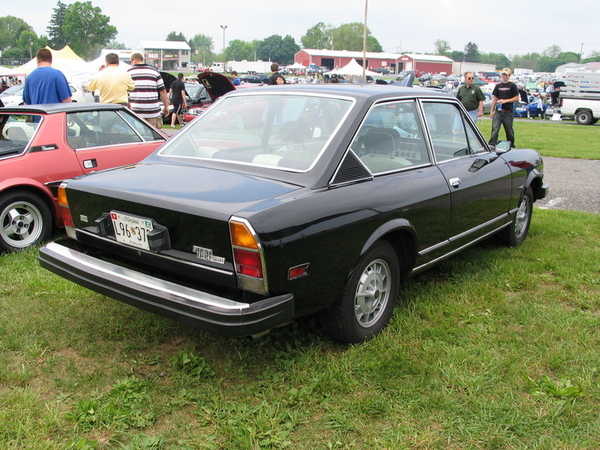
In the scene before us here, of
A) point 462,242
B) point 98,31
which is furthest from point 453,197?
point 98,31

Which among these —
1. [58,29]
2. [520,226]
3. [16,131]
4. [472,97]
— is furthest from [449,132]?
[58,29]

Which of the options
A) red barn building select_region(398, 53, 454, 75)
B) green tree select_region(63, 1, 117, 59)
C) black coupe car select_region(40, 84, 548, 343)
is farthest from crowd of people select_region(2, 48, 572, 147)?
green tree select_region(63, 1, 117, 59)

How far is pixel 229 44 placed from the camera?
592 ft

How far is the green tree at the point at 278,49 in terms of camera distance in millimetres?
146000

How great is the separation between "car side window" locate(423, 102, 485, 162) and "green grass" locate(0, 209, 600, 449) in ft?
3.59

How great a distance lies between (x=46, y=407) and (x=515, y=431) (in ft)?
7.36

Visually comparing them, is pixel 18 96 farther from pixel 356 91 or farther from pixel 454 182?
pixel 454 182

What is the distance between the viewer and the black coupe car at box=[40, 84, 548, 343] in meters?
2.65

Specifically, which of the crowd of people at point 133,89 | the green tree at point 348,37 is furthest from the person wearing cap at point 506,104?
the green tree at point 348,37

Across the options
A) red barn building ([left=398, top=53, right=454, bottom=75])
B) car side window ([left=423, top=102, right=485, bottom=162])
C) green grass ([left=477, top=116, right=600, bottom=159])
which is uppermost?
red barn building ([left=398, top=53, right=454, bottom=75])

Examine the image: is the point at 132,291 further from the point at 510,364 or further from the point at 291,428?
the point at 510,364

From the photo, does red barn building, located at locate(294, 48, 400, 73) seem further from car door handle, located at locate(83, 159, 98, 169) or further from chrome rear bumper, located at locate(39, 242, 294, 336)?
chrome rear bumper, located at locate(39, 242, 294, 336)

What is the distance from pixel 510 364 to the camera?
3.13 m

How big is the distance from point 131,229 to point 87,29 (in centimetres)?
12593
